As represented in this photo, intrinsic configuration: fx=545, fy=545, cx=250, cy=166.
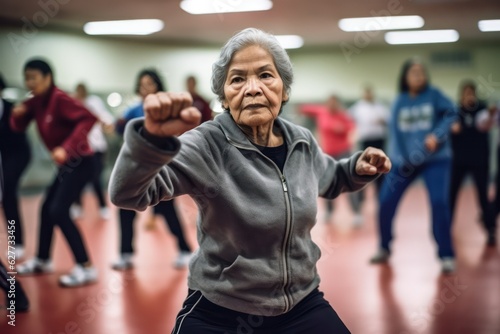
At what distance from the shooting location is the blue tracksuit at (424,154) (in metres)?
4.50

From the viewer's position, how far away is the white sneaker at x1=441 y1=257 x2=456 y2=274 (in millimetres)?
4520

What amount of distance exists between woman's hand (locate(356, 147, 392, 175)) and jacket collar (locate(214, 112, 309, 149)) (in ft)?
0.66

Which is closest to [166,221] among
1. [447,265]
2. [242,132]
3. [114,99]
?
[447,265]

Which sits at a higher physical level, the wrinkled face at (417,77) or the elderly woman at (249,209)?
the wrinkled face at (417,77)

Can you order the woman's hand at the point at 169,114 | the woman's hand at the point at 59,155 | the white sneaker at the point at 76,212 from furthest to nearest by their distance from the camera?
the white sneaker at the point at 76,212
the woman's hand at the point at 59,155
the woman's hand at the point at 169,114

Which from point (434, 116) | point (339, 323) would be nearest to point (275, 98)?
point (339, 323)

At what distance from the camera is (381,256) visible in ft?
16.3

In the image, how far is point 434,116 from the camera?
4.61 m

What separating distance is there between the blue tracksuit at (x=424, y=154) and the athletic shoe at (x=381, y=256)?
0.32m

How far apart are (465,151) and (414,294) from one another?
8.35 feet

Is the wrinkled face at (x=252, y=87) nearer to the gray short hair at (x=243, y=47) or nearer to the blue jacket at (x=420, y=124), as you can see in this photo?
the gray short hair at (x=243, y=47)

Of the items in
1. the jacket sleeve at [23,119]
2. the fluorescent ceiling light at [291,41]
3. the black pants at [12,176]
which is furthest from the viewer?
the fluorescent ceiling light at [291,41]

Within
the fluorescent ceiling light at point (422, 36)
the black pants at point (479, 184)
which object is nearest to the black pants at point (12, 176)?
the black pants at point (479, 184)

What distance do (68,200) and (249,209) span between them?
291cm
